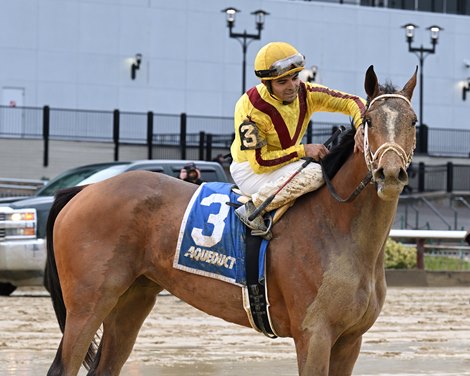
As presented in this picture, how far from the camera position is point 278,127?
7.72 m

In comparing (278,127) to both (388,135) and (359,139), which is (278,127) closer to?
(359,139)

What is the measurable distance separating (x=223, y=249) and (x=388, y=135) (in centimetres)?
148

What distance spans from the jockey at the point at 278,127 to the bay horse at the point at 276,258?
0.49ft

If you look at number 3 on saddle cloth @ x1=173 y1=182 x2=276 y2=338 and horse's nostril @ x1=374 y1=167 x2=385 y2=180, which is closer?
horse's nostril @ x1=374 y1=167 x2=385 y2=180

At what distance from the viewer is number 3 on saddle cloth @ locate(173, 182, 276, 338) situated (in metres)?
7.60

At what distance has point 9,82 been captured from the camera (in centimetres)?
4466

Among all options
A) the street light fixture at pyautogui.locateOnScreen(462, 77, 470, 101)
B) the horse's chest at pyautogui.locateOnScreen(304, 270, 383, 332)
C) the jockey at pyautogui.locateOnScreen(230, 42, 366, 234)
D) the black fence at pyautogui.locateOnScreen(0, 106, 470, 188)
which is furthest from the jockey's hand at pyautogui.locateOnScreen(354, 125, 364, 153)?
the street light fixture at pyautogui.locateOnScreen(462, 77, 470, 101)

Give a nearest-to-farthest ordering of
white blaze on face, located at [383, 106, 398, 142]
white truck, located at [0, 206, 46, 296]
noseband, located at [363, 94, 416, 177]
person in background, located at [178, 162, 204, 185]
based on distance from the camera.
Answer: noseband, located at [363, 94, 416, 177], white blaze on face, located at [383, 106, 398, 142], white truck, located at [0, 206, 46, 296], person in background, located at [178, 162, 204, 185]

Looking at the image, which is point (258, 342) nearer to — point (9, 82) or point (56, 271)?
point (56, 271)

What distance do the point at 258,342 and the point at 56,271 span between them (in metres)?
4.27

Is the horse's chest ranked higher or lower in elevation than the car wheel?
higher

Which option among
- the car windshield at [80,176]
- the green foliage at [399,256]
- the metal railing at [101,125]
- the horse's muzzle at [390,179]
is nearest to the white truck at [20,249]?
the car windshield at [80,176]

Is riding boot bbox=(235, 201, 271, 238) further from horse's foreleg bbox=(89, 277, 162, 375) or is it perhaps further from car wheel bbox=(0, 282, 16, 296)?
car wheel bbox=(0, 282, 16, 296)

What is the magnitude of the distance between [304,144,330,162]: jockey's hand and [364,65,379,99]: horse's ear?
2.15 ft
